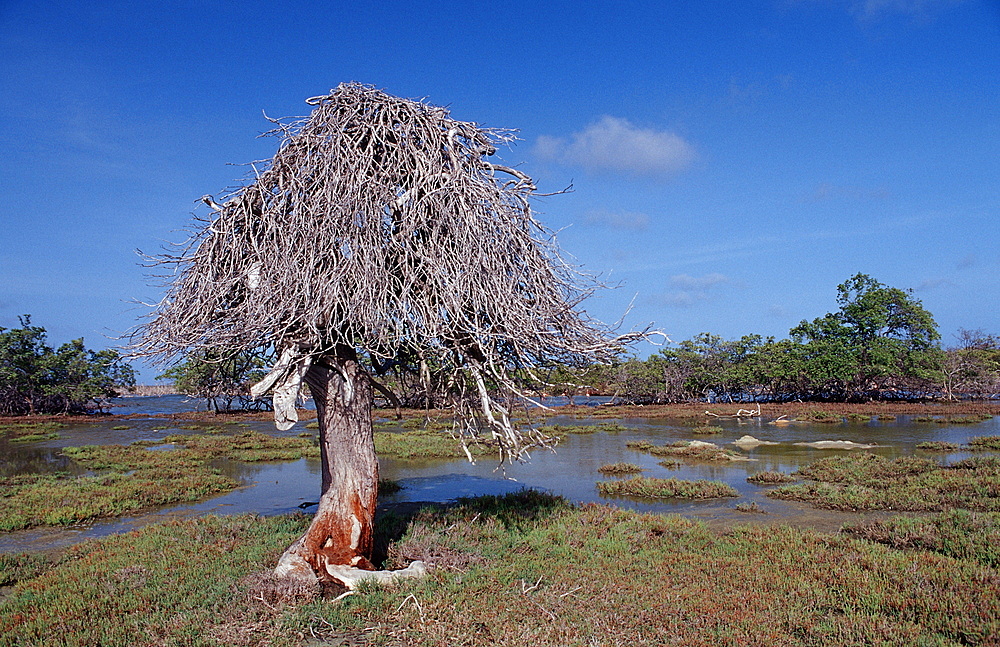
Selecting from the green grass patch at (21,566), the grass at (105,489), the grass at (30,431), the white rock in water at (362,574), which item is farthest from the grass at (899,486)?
the grass at (30,431)

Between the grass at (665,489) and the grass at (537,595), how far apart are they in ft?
18.5

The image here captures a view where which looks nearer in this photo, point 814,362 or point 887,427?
point 887,427

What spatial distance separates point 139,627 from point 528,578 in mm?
4579

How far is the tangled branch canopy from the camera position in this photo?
8.18 m

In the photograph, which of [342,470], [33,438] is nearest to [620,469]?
[342,470]

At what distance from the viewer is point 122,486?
734 inches

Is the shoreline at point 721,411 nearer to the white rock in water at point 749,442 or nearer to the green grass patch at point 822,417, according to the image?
the green grass patch at point 822,417

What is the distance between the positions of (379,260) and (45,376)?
5737 cm

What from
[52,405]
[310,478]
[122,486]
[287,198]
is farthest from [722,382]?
[52,405]

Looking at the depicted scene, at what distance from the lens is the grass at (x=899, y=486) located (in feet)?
45.9

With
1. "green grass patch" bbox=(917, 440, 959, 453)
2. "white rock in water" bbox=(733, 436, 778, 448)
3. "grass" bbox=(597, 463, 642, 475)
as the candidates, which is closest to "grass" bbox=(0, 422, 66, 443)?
"grass" bbox=(597, 463, 642, 475)

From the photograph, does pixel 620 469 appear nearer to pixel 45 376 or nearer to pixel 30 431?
pixel 30 431

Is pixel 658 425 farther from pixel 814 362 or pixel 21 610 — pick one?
pixel 21 610

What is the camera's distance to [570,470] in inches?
874
